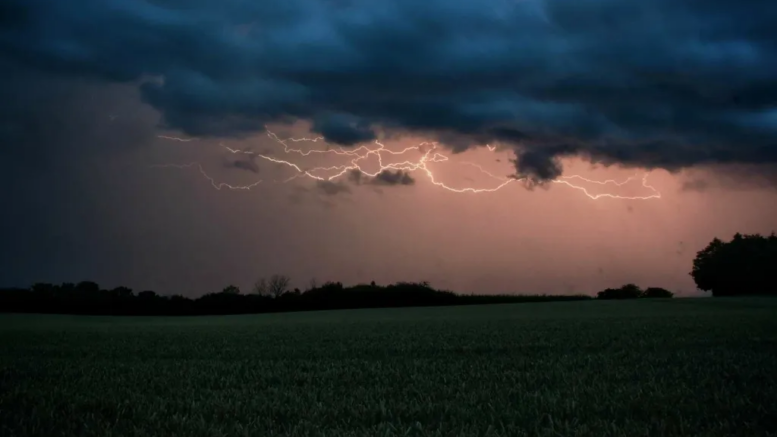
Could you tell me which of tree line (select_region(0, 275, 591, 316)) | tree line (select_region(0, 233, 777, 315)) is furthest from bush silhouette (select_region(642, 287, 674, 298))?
tree line (select_region(0, 275, 591, 316))

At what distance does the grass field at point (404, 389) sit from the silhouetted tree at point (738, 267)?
195ft

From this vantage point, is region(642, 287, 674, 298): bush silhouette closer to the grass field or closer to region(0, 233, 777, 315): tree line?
region(0, 233, 777, 315): tree line

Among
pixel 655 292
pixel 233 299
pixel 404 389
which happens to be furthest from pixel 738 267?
pixel 404 389

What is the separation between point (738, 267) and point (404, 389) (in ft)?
229

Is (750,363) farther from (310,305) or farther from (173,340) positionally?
(310,305)

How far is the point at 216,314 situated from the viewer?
45.9 m

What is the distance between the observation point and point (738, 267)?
6681cm

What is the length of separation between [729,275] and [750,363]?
65.0m

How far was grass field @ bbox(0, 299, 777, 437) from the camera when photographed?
19.0 ft

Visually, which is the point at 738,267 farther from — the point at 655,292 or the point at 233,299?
the point at 233,299

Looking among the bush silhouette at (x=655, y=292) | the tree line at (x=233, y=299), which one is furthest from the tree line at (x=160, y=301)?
the bush silhouette at (x=655, y=292)

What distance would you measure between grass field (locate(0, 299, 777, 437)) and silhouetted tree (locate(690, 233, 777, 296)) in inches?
2342

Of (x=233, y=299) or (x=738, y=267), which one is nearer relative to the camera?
(x=233, y=299)

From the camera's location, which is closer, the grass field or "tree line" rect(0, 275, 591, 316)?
the grass field
